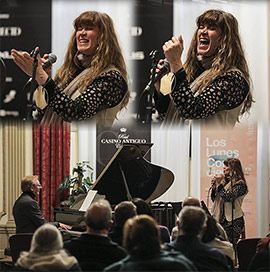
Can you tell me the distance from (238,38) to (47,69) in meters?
1.94

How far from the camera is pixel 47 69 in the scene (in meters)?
5.96

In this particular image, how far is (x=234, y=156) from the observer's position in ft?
25.9

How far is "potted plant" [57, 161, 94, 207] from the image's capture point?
28.0ft

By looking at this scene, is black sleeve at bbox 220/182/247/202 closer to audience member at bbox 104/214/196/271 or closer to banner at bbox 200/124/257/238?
banner at bbox 200/124/257/238

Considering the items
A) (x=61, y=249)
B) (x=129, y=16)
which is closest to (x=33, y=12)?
(x=129, y=16)

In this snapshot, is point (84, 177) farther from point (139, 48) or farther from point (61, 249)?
point (61, 249)

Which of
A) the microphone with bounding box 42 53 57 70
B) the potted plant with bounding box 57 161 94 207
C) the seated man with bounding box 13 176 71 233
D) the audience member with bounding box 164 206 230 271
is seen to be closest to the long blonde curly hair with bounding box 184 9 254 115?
the microphone with bounding box 42 53 57 70

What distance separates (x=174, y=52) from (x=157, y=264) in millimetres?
2865

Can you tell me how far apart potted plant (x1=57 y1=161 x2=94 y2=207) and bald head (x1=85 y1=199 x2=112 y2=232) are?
14.4 ft

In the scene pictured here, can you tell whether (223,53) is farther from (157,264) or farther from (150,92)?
(157,264)

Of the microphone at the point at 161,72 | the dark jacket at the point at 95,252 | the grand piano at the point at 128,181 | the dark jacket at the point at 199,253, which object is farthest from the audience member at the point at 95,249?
the grand piano at the point at 128,181

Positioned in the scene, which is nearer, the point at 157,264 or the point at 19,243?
the point at 157,264

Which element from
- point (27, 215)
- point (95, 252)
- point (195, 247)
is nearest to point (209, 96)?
point (195, 247)

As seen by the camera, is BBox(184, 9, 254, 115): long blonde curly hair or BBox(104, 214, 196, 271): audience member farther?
BBox(184, 9, 254, 115): long blonde curly hair
